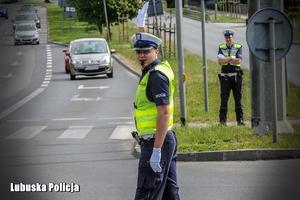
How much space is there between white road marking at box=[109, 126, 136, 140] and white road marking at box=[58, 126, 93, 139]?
514mm

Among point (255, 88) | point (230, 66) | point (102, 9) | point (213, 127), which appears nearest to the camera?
point (213, 127)

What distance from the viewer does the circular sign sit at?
12.5m

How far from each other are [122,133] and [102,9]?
40526 millimetres

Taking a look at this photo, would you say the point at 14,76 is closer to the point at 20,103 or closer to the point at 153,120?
the point at 20,103

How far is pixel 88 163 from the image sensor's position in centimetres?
1219

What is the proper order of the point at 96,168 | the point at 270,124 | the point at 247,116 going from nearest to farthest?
1. the point at 96,168
2. the point at 270,124
3. the point at 247,116

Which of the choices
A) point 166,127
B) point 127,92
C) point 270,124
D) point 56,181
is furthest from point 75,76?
point 166,127

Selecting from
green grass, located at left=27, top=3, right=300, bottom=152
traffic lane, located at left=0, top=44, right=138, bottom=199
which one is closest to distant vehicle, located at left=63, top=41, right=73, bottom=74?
green grass, located at left=27, top=3, right=300, bottom=152

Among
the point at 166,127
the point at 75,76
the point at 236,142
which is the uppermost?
the point at 166,127

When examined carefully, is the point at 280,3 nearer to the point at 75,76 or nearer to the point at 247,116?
the point at 247,116

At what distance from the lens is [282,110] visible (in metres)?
13.9

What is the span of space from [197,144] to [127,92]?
14.0m

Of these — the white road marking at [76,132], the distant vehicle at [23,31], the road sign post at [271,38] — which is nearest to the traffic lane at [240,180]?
the road sign post at [271,38]

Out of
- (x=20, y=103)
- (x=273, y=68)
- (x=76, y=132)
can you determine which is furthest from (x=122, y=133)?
(x=20, y=103)
